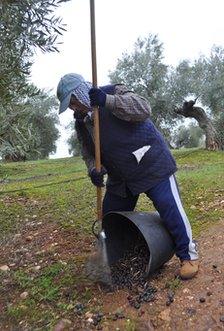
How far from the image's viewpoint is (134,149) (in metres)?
4.06

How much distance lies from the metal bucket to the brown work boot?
174 millimetres

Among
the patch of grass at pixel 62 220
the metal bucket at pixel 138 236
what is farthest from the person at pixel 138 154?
the patch of grass at pixel 62 220

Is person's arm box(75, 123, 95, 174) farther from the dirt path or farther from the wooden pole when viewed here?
the dirt path

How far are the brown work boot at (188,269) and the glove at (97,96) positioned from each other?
1.55 meters

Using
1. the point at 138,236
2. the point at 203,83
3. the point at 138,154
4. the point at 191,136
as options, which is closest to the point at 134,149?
the point at 138,154

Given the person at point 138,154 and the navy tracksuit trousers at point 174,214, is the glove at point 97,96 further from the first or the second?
the navy tracksuit trousers at point 174,214

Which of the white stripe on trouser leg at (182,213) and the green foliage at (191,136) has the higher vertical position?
the white stripe on trouser leg at (182,213)

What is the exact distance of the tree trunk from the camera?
17344 millimetres

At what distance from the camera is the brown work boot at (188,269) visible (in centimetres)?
413

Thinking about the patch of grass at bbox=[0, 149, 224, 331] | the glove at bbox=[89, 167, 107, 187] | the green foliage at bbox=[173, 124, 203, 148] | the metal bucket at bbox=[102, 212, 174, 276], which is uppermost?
the glove at bbox=[89, 167, 107, 187]

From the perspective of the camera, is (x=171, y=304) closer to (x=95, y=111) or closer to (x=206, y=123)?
(x=95, y=111)

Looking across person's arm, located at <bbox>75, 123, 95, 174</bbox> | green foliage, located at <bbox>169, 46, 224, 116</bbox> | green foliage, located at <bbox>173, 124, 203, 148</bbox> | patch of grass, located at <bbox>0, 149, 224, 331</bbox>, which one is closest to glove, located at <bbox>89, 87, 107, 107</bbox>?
person's arm, located at <bbox>75, 123, 95, 174</bbox>

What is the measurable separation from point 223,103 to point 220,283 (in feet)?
54.3

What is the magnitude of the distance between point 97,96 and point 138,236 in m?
1.52
